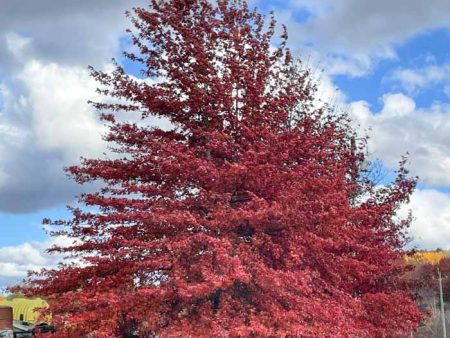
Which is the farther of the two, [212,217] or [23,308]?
[23,308]

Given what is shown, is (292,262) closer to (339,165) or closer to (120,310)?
(120,310)

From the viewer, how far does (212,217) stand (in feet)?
41.6

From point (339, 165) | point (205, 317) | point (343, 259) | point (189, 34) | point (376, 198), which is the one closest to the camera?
point (205, 317)

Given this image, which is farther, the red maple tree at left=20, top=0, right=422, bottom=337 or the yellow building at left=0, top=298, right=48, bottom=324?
the yellow building at left=0, top=298, right=48, bottom=324

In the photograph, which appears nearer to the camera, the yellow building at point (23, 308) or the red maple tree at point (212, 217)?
the red maple tree at point (212, 217)

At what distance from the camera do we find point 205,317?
12.1m

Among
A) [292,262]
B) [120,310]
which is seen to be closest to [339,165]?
[292,262]

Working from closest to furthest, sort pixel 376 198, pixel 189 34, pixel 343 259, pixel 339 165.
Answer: pixel 343 259 → pixel 189 34 → pixel 339 165 → pixel 376 198

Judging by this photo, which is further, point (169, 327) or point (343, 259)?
point (343, 259)

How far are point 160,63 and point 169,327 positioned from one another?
6.44m

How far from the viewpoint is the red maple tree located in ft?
40.5

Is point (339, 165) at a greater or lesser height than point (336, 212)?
greater

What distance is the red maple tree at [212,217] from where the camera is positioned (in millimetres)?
12344

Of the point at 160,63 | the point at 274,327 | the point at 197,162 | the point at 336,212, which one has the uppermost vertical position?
the point at 160,63
